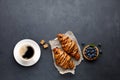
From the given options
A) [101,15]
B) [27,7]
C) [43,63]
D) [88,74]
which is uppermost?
[27,7]

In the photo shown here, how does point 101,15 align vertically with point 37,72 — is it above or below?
above

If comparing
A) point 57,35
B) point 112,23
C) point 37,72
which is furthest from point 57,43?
point 112,23

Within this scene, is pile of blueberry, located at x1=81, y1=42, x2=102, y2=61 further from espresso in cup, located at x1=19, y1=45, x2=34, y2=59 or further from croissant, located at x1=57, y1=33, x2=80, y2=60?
espresso in cup, located at x1=19, y1=45, x2=34, y2=59

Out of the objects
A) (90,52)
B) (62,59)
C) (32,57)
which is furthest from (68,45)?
(32,57)

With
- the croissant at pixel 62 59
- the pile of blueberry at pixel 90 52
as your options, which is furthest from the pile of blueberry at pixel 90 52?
the croissant at pixel 62 59

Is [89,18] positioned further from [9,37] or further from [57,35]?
[9,37]

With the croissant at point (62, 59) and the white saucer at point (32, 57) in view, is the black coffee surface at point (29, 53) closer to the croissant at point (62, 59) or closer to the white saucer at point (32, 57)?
the white saucer at point (32, 57)

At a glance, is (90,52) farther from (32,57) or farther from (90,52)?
(32,57)

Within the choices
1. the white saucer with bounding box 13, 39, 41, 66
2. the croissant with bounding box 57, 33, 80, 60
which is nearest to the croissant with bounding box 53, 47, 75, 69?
the croissant with bounding box 57, 33, 80, 60
